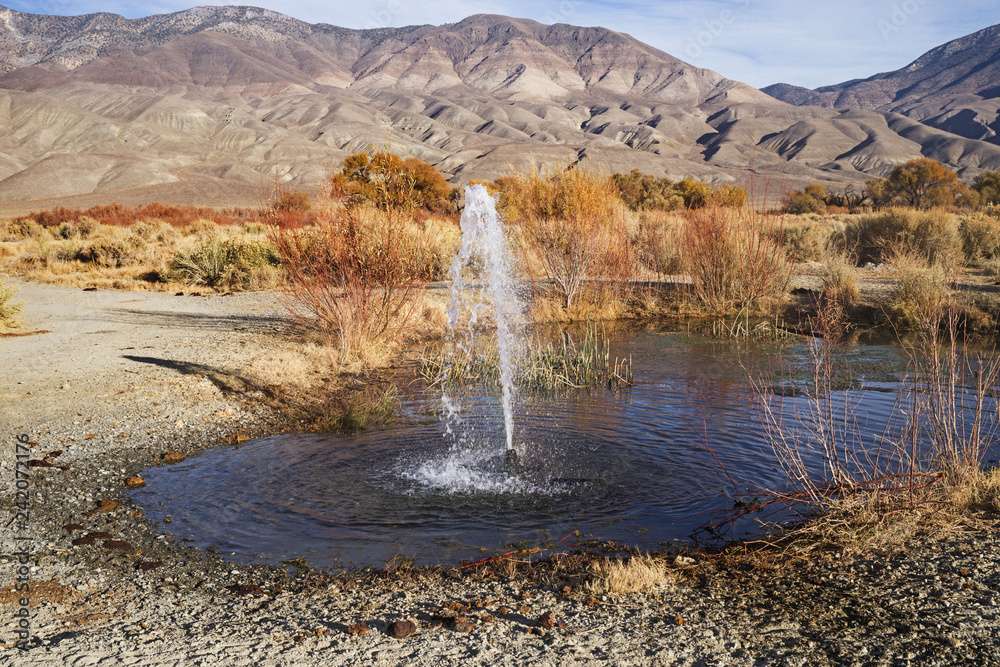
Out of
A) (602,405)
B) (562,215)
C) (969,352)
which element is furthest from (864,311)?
(602,405)

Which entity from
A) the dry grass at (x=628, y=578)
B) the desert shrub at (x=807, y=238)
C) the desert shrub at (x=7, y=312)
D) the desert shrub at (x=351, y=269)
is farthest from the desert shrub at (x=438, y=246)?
the dry grass at (x=628, y=578)

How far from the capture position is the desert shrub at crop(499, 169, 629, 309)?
16.0m

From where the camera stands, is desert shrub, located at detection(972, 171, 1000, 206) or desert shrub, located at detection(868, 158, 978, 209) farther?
desert shrub, located at detection(868, 158, 978, 209)

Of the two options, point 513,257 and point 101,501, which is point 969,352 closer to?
point 513,257

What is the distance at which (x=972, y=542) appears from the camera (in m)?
5.01

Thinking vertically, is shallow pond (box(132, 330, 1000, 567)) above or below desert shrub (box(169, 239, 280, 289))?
below

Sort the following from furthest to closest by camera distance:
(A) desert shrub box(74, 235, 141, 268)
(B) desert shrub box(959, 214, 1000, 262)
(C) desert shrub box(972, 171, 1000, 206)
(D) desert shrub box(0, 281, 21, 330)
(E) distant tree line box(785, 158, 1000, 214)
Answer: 1. (E) distant tree line box(785, 158, 1000, 214)
2. (C) desert shrub box(972, 171, 1000, 206)
3. (A) desert shrub box(74, 235, 141, 268)
4. (B) desert shrub box(959, 214, 1000, 262)
5. (D) desert shrub box(0, 281, 21, 330)

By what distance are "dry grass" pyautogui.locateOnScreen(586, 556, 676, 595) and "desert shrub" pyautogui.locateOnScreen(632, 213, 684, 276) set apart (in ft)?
54.1

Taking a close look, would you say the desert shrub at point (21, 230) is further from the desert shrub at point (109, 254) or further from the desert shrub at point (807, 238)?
the desert shrub at point (807, 238)

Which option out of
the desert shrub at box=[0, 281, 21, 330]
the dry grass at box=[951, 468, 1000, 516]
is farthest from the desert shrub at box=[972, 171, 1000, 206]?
the desert shrub at box=[0, 281, 21, 330]

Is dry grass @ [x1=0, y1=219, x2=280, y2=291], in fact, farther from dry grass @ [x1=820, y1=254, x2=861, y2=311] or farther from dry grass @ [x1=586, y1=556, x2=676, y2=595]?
dry grass @ [x1=586, y1=556, x2=676, y2=595]

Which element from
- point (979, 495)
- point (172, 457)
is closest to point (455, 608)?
point (979, 495)

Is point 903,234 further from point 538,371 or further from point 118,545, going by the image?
point 118,545

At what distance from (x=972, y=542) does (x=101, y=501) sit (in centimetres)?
645
